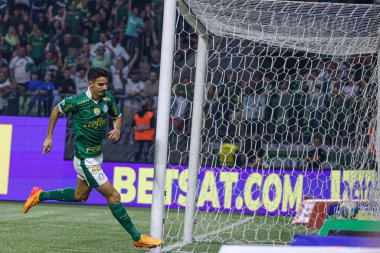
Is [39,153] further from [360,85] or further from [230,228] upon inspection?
[360,85]

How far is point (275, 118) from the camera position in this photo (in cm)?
1174

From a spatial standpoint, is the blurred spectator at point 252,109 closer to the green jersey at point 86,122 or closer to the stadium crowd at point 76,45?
the stadium crowd at point 76,45

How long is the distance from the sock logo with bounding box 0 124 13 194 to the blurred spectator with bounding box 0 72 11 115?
98 cm

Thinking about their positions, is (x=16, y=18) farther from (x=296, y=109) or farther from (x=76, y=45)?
(x=296, y=109)

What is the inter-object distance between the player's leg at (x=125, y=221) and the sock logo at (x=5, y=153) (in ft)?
22.9

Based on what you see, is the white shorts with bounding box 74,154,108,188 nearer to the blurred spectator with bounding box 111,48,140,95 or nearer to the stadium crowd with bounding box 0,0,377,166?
the stadium crowd with bounding box 0,0,377,166

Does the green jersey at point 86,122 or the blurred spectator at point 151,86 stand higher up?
the blurred spectator at point 151,86

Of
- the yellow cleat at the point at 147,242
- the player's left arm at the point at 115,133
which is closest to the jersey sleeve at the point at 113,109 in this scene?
the player's left arm at the point at 115,133

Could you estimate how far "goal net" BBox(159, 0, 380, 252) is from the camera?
27.1ft

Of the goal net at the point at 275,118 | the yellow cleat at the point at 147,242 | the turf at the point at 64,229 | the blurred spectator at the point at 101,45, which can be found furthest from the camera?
the blurred spectator at the point at 101,45

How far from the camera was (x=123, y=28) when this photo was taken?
17047mm

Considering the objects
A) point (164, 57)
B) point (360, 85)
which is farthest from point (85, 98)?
point (360, 85)

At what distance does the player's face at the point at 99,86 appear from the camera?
22.2 feet

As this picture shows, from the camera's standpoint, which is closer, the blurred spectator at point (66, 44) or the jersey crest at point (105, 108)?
the jersey crest at point (105, 108)
